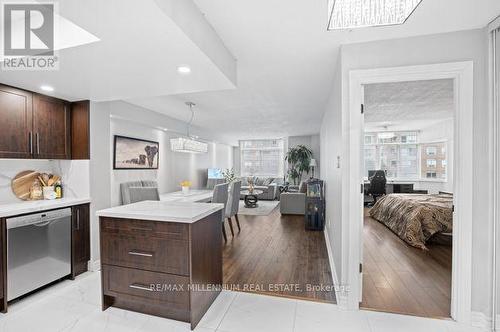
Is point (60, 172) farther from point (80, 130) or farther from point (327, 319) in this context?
point (327, 319)

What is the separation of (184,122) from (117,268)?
4.10 metres

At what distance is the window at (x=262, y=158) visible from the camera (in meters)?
9.95

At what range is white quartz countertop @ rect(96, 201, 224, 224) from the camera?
70.0 inches

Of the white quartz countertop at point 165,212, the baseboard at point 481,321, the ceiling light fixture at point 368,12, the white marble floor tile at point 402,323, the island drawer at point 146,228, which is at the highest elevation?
the ceiling light fixture at point 368,12

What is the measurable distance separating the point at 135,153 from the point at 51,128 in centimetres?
157

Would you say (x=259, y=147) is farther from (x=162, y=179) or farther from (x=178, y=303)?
(x=178, y=303)

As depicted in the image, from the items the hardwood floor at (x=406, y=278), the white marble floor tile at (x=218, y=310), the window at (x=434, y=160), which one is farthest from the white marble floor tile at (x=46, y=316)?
the window at (x=434, y=160)

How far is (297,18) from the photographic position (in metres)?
1.68

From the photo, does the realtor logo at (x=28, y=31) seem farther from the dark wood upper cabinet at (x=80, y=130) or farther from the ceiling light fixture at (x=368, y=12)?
the ceiling light fixture at (x=368, y=12)

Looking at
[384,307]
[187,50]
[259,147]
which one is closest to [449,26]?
[187,50]

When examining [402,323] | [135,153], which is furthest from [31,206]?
[402,323]

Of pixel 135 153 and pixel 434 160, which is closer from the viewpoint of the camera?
pixel 135 153

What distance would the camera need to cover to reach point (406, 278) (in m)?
2.59

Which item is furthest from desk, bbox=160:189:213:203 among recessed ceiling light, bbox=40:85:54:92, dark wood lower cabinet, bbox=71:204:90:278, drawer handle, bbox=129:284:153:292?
recessed ceiling light, bbox=40:85:54:92
